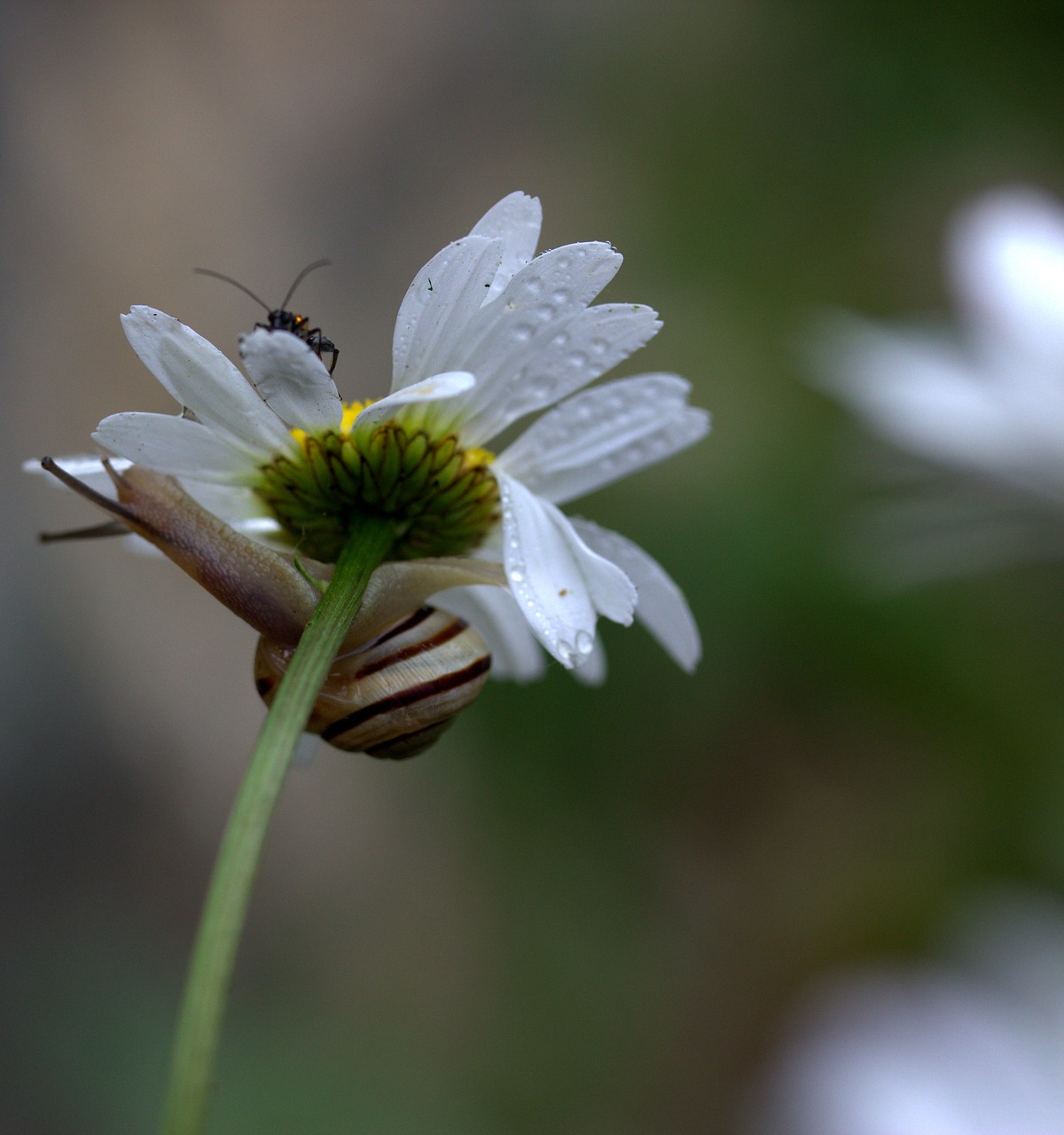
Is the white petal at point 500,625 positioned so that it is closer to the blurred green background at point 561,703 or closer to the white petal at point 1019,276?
the white petal at point 1019,276

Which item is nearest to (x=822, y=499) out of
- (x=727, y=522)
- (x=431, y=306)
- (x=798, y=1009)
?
(x=727, y=522)

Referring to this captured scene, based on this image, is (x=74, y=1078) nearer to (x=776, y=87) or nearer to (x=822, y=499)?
(x=822, y=499)

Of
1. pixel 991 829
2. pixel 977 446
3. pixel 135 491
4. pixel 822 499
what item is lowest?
pixel 991 829

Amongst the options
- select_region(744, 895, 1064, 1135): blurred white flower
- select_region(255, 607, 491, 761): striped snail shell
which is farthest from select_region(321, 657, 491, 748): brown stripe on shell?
select_region(744, 895, 1064, 1135): blurred white flower

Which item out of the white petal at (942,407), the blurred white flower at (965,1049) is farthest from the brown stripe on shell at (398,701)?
the white petal at (942,407)

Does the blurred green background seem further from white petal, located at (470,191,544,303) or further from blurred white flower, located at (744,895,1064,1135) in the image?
white petal, located at (470,191,544,303)

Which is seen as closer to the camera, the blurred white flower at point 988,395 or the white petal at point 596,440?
the white petal at point 596,440

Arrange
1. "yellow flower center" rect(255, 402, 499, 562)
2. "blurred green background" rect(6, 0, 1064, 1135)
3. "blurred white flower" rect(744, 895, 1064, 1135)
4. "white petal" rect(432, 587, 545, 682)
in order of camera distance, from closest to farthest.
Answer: "yellow flower center" rect(255, 402, 499, 562) < "white petal" rect(432, 587, 545, 682) < "blurred white flower" rect(744, 895, 1064, 1135) < "blurred green background" rect(6, 0, 1064, 1135)
